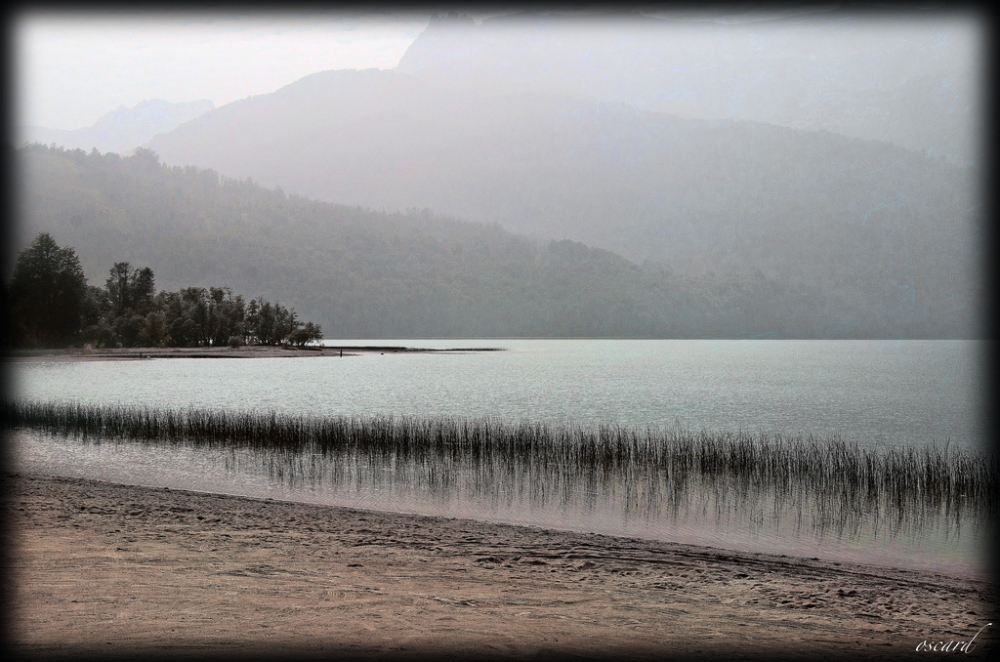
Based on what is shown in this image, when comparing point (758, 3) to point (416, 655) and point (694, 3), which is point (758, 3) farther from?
point (416, 655)

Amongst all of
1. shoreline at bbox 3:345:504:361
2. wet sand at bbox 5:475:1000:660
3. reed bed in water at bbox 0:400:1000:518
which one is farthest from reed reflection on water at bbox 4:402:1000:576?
shoreline at bbox 3:345:504:361

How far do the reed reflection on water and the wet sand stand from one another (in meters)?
3.08

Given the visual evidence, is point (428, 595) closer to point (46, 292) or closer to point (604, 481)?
point (604, 481)

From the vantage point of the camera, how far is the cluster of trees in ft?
235

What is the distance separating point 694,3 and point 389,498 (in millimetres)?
12900

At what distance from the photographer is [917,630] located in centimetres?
634

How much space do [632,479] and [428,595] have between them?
1006 cm

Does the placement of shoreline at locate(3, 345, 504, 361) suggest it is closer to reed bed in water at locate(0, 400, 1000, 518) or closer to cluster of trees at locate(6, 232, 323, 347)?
cluster of trees at locate(6, 232, 323, 347)

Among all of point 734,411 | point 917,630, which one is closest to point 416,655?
point 917,630

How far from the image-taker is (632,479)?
51.6 feet

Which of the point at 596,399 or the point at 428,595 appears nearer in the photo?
the point at 428,595

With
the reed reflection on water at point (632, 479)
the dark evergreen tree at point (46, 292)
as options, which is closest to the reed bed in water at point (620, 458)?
the reed reflection on water at point (632, 479)

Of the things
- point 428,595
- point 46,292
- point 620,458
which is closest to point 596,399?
point 620,458

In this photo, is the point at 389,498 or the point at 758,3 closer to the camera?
the point at 758,3
